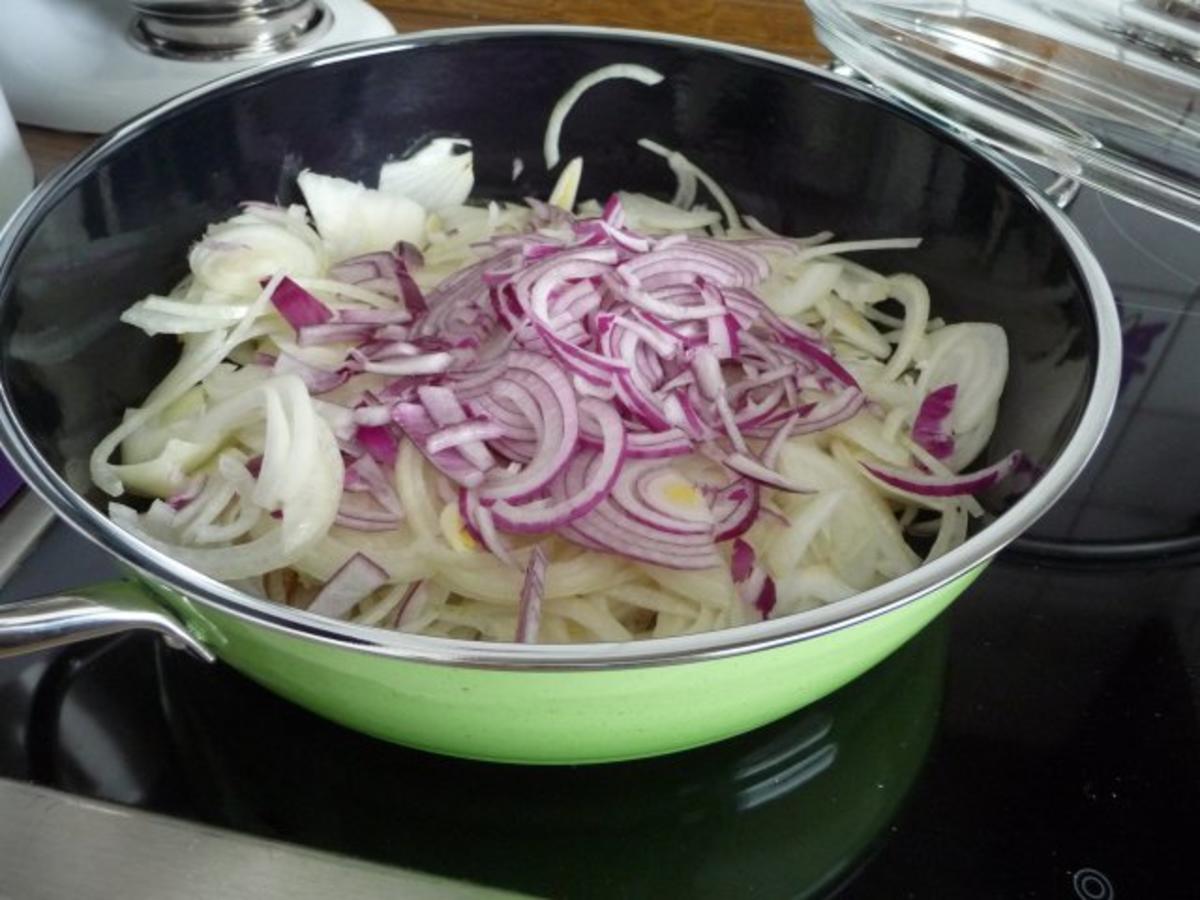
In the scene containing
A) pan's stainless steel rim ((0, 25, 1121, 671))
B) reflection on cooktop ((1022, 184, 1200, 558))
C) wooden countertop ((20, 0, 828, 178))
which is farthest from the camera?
wooden countertop ((20, 0, 828, 178))

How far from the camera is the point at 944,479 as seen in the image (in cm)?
75

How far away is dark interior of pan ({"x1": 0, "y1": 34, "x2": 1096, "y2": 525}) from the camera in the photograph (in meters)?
0.74

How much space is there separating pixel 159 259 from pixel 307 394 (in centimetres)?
23

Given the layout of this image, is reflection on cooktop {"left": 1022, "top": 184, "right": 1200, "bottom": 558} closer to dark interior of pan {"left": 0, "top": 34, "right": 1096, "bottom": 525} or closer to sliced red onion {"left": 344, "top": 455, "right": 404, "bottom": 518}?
dark interior of pan {"left": 0, "top": 34, "right": 1096, "bottom": 525}

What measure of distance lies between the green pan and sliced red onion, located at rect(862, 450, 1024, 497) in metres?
0.01

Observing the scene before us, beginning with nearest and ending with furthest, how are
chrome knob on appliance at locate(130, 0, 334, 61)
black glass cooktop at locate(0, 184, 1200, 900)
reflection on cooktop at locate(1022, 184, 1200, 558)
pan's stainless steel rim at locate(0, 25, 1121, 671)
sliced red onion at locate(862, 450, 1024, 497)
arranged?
1. pan's stainless steel rim at locate(0, 25, 1121, 671)
2. black glass cooktop at locate(0, 184, 1200, 900)
3. sliced red onion at locate(862, 450, 1024, 497)
4. reflection on cooktop at locate(1022, 184, 1200, 558)
5. chrome knob on appliance at locate(130, 0, 334, 61)

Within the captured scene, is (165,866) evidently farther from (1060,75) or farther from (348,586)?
(1060,75)

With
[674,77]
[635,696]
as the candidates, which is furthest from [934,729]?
[674,77]

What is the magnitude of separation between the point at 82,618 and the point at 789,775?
0.38 metres

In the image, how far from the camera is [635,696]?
21.0 inches

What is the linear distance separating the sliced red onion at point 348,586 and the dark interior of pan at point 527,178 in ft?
0.67

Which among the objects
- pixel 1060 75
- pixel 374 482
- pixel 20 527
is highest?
pixel 1060 75

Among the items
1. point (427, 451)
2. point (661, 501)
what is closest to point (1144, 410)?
point (661, 501)

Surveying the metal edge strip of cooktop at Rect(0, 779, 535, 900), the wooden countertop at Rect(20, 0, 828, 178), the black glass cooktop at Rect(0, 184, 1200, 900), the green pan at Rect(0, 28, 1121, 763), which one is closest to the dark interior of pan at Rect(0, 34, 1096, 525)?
the green pan at Rect(0, 28, 1121, 763)
